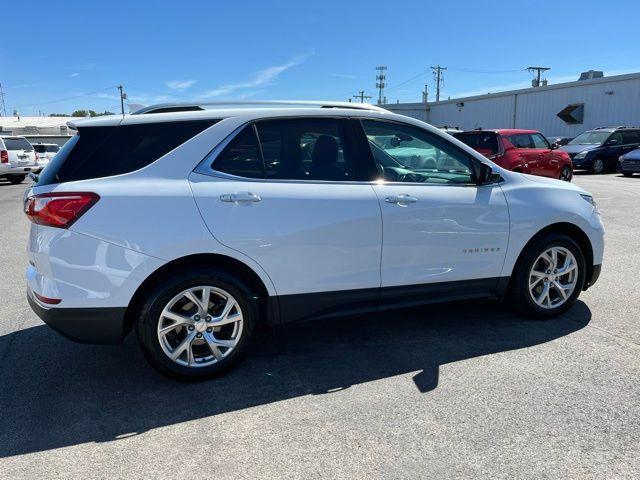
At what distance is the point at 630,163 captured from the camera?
63.4 ft

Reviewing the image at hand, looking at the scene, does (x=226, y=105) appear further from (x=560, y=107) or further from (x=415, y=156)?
(x=560, y=107)

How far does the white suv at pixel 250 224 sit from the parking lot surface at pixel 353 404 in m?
0.37

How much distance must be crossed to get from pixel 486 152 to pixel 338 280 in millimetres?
10657

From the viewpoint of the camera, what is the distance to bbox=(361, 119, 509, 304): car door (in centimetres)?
387

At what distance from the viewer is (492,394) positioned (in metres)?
3.35

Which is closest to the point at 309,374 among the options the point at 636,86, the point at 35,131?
the point at 636,86

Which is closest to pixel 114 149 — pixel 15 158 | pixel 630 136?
pixel 15 158

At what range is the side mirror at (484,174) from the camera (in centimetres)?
423

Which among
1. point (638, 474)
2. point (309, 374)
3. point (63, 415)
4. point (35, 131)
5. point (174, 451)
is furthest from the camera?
point (35, 131)

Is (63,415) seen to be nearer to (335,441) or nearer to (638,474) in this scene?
(335,441)

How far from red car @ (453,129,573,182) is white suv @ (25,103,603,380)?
9.20m

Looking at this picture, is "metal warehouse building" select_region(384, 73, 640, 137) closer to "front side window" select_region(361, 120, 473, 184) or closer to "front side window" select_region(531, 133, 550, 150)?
"front side window" select_region(531, 133, 550, 150)

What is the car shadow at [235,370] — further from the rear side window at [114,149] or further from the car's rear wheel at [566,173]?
the car's rear wheel at [566,173]

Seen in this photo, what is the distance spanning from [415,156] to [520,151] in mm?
10403
